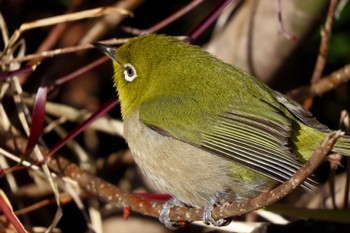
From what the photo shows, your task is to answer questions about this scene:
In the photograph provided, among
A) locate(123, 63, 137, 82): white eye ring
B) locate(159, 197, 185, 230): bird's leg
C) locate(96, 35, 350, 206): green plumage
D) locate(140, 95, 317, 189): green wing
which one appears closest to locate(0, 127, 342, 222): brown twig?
locate(159, 197, 185, 230): bird's leg

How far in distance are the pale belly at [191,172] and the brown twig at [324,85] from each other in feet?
3.25

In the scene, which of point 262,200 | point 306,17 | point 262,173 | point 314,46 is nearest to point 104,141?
point 314,46

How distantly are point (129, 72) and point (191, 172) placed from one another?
73cm

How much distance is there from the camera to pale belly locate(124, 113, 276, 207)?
2.91 m

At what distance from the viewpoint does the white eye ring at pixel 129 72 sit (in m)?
3.42

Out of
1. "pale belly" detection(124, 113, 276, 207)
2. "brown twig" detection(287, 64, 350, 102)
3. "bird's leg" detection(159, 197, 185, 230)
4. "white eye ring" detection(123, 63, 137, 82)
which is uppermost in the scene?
"white eye ring" detection(123, 63, 137, 82)

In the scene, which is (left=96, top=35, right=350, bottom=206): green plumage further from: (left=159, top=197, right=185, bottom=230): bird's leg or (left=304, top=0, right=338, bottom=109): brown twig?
(left=304, top=0, right=338, bottom=109): brown twig

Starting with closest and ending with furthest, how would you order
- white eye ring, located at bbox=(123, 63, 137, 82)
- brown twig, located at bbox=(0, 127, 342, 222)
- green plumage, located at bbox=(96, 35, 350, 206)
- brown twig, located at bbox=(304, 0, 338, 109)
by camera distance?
brown twig, located at bbox=(0, 127, 342, 222), green plumage, located at bbox=(96, 35, 350, 206), white eye ring, located at bbox=(123, 63, 137, 82), brown twig, located at bbox=(304, 0, 338, 109)

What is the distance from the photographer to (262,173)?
272cm

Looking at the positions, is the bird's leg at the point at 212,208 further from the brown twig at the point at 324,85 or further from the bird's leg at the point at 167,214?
the brown twig at the point at 324,85

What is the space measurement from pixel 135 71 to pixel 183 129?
1.69ft

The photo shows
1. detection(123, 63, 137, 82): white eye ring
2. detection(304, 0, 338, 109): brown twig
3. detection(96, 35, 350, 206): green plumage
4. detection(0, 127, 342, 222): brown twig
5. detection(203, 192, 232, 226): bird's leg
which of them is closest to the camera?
detection(0, 127, 342, 222): brown twig

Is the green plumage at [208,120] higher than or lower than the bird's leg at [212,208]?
higher

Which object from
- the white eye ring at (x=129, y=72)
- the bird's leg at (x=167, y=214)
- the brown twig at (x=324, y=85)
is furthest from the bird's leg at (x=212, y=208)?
the brown twig at (x=324, y=85)
